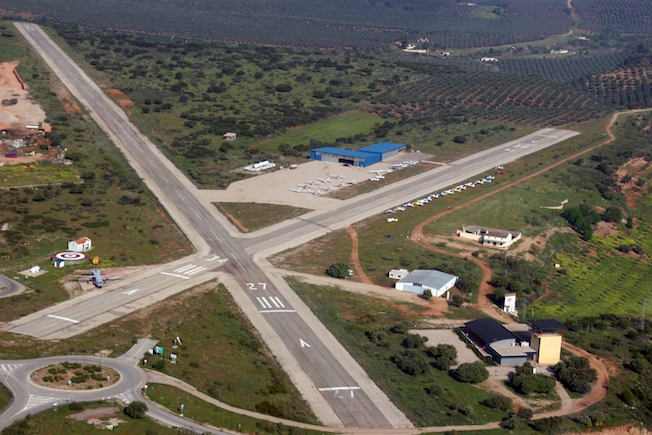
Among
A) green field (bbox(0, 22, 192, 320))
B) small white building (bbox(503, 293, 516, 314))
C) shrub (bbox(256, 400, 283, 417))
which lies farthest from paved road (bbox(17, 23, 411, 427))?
small white building (bbox(503, 293, 516, 314))

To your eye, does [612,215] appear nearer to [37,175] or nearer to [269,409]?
[37,175]

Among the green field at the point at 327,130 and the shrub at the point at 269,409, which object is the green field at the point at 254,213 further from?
the shrub at the point at 269,409

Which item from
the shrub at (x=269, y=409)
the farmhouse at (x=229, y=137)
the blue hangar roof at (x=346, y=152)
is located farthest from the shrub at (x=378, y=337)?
the farmhouse at (x=229, y=137)

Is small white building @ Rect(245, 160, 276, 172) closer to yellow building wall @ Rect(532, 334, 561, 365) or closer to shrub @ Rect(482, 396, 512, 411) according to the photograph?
yellow building wall @ Rect(532, 334, 561, 365)

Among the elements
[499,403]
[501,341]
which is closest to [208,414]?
[499,403]

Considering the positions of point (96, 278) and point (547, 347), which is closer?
point (547, 347)

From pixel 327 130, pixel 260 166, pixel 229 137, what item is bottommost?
pixel 260 166

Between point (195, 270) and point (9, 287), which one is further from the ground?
point (9, 287)
